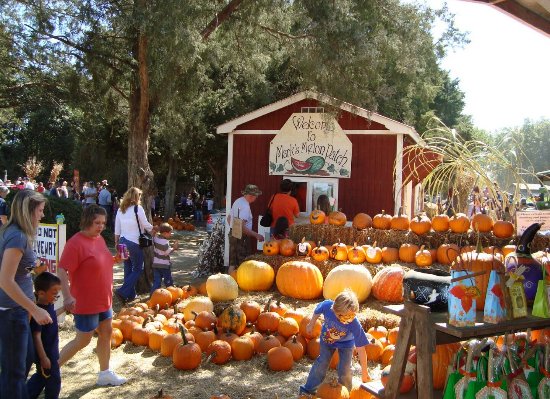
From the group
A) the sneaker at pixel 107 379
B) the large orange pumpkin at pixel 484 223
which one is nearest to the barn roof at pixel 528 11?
the large orange pumpkin at pixel 484 223

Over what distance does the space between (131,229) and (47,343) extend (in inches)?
147

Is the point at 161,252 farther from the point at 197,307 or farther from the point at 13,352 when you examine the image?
the point at 13,352

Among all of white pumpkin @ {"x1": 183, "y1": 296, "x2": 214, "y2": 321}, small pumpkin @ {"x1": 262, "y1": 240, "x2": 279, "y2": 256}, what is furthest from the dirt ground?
small pumpkin @ {"x1": 262, "y1": 240, "x2": 279, "y2": 256}

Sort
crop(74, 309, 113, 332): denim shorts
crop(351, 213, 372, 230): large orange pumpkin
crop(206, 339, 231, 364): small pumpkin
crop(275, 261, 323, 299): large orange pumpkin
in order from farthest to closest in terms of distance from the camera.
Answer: crop(351, 213, 372, 230): large orange pumpkin < crop(275, 261, 323, 299): large orange pumpkin < crop(206, 339, 231, 364): small pumpkin < crop(74, 309, 113, 332): denim shorts

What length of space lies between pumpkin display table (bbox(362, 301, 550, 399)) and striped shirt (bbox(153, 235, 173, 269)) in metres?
5.16

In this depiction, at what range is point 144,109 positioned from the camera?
9.92 meters

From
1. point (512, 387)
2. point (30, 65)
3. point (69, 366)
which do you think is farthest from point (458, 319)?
point (30, 65)

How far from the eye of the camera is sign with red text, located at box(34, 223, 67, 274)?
627 cm

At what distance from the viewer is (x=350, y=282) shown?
22.5 ft

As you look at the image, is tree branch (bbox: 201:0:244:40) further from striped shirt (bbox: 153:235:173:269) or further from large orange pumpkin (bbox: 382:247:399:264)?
large orange pumpkin (bbox: 382:247:399:264)

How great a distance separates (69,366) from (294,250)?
3933 mm

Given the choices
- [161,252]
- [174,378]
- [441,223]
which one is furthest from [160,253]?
[441,223]

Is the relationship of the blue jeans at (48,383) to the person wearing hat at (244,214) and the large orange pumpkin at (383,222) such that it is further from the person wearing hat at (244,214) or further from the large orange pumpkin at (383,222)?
the large orange pumpkin at (383,222)

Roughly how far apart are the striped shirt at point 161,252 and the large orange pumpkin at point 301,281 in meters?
1.73
